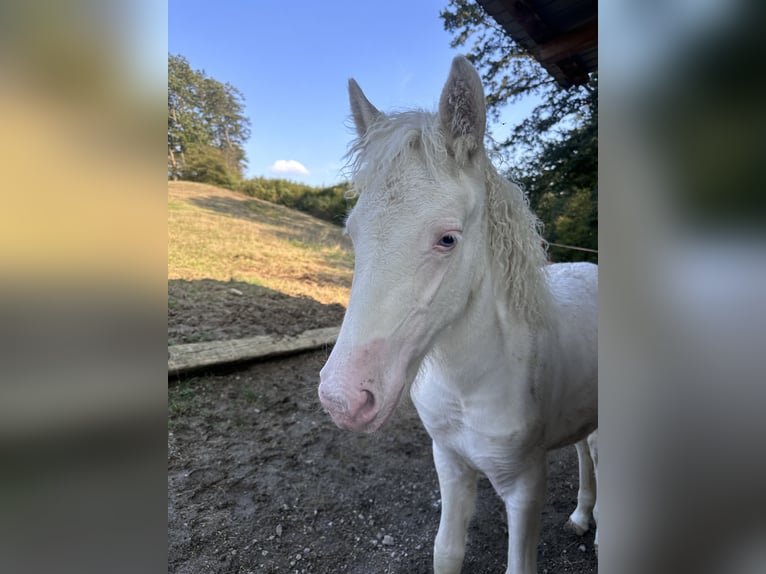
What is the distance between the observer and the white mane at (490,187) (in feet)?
3.26

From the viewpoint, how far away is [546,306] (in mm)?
1341

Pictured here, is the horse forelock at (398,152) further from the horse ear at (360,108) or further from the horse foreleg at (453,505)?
the horse foreleg at (453,505)

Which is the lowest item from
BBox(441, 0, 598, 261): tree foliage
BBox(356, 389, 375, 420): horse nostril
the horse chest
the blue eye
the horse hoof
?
the horse hoof

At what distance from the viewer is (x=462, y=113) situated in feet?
3.45

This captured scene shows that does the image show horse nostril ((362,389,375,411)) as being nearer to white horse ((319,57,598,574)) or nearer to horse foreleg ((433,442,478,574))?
white horse ((319,57,598,574))

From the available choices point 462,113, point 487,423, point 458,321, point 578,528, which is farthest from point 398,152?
point 578,528

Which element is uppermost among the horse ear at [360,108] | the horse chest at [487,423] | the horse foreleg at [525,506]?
the horse ear at [360,108]

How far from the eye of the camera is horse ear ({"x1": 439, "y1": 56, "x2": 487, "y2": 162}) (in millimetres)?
1027

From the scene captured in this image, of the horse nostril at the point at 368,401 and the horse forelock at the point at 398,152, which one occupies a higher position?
the horse forelock at the point at 398,152

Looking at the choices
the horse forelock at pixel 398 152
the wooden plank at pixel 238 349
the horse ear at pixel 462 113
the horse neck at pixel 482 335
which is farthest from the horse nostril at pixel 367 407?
the wooden plank at pixel 238 349

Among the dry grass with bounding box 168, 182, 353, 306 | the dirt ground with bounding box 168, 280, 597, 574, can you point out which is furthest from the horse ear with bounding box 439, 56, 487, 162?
the dry grass with bounding box 168, 182, 353, 306

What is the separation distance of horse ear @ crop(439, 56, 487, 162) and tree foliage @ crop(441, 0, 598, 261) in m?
3.87

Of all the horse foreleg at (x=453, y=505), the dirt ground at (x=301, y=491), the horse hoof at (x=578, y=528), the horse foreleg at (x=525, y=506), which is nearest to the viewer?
the horse foreleg at (x=525, y=506)

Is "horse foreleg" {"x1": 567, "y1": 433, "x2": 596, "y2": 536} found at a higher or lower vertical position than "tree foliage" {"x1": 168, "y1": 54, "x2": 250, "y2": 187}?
lower
